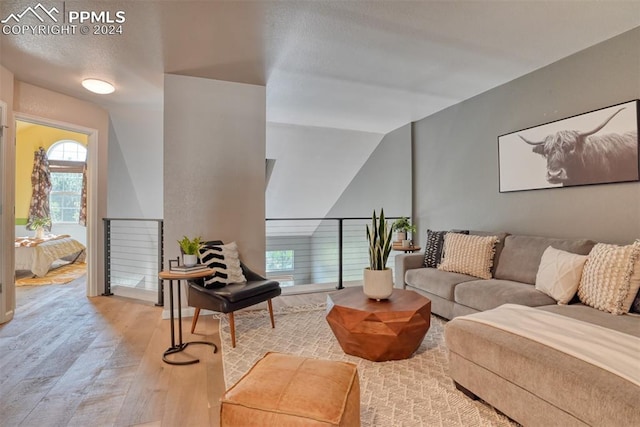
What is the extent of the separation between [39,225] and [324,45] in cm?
648

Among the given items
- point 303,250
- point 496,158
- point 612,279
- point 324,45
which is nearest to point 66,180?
point 303,250

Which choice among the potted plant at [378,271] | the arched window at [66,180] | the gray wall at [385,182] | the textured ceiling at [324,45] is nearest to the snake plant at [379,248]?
the potted plant at [378,271]

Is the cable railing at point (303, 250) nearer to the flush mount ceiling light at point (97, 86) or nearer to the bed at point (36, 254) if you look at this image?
the bed at point (36, 254)

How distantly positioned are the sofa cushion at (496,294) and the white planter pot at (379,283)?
2.62 ft

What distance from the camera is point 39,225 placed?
596cm

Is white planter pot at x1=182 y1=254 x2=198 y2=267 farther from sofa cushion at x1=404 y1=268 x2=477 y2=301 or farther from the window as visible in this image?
the window

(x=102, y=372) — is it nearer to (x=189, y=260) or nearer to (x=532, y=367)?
(x=189, y=260)

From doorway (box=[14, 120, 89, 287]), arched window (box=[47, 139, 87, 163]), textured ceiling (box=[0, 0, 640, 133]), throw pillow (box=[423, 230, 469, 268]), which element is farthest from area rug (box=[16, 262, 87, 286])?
throw pillow (box=[423, 230, 469, 268])

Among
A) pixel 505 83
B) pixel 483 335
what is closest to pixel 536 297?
pixel 483 335

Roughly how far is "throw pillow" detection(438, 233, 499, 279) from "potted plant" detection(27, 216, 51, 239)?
22.7 feet

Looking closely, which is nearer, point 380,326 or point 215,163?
point 380,326

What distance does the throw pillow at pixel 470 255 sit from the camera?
10.2ft

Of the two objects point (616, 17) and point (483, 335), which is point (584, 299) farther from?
point (616, 17)

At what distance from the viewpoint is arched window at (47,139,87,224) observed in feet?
23.5
